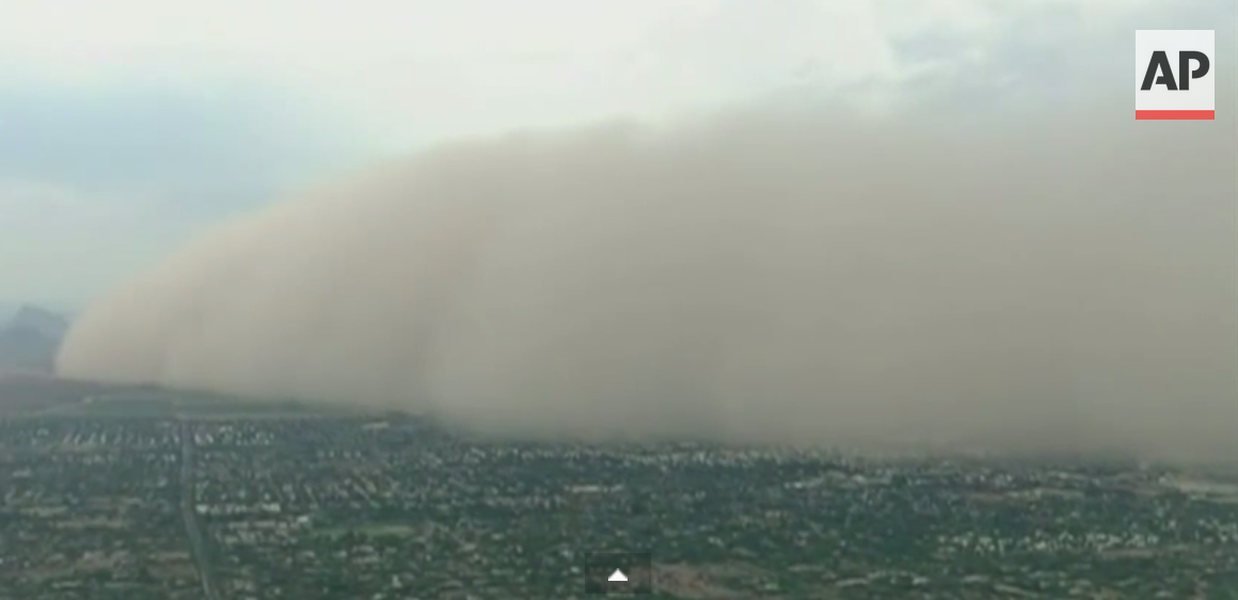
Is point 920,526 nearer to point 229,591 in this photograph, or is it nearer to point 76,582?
point 229,591

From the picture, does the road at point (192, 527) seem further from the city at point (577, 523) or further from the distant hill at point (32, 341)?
the distant hill at point (32, 341)

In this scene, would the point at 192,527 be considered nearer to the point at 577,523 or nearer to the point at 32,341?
the point at 577,523

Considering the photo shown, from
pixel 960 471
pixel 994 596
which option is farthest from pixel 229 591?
pixel 960 471

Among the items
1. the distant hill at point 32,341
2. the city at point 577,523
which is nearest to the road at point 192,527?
the city at point 577,523
